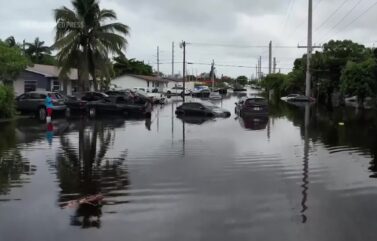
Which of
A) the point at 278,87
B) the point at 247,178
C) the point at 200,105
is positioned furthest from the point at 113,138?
the point at 278,87

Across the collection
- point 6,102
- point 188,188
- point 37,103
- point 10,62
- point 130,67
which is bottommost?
point 188,188

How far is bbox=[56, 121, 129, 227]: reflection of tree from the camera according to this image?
8.70 metres

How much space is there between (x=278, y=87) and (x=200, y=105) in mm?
59984

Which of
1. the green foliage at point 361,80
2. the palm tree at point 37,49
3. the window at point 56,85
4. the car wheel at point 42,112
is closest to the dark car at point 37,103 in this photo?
the car wheel at point 42,112

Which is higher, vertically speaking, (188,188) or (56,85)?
(56,85)

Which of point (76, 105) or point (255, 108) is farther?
point (255, 108)

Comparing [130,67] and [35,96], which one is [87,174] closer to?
[35,96]

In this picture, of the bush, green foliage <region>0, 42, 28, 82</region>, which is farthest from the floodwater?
green foliage <region>0, 42, 28, 82</region>

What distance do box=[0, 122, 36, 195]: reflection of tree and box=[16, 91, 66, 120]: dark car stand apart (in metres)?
13.9

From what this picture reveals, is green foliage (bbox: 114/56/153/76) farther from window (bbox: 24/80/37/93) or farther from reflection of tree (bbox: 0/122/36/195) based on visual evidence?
reflection of tree (bbox: 0/122/36/195)

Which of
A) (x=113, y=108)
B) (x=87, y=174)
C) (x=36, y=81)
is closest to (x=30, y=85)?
(x=36, y=81)

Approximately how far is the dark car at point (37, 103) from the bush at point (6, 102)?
9.33ft

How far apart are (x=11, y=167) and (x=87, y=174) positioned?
224cm

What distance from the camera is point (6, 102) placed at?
2892cm
